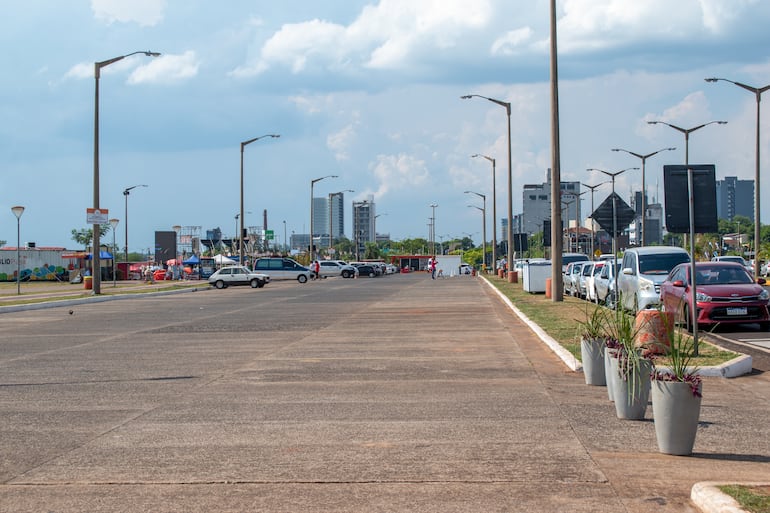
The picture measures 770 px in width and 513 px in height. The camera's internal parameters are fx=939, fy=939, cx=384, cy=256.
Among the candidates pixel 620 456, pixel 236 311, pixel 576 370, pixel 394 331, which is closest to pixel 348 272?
pixel 236 311

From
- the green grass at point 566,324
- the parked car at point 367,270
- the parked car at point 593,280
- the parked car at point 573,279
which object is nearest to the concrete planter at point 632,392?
the green grass at point 566,324

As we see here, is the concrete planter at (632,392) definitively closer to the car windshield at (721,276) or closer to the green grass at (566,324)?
the green grass at (566,324)

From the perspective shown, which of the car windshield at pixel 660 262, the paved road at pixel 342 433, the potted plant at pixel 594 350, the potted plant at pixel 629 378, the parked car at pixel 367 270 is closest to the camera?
the paved road at pixel 342 433

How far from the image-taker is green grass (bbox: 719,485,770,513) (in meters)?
6.04

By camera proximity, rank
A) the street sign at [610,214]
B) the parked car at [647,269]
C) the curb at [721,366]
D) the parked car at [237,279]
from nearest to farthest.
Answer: the curb at [721,366] < the street sign at [610,214] < the parked car at [647,269] < the parked car at [237,279]

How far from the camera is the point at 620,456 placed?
805cm

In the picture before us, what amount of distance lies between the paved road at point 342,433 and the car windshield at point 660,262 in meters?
8.17

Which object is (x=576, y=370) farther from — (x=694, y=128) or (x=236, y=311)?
(x=694, y=128)

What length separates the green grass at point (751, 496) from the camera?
604cm

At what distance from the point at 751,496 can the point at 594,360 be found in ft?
18.7

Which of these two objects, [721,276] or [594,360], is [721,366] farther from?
[721,276]

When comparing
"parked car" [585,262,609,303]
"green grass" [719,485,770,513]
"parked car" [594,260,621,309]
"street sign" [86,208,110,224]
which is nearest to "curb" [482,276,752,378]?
"green grass" [719,485,770,513]

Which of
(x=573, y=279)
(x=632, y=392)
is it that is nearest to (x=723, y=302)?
(x=632, y=392)

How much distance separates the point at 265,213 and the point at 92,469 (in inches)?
7615
